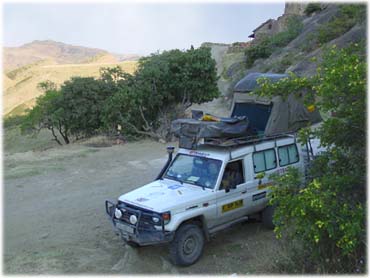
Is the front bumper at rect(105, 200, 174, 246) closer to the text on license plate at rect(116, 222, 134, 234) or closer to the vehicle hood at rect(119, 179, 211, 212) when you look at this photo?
the text on license plate at rect(116, 222, 134, 234)

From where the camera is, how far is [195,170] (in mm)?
8047

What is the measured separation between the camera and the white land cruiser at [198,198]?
7012 mm

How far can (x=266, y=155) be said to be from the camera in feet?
27.9

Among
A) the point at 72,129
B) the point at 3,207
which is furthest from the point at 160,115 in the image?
the point at 3,207

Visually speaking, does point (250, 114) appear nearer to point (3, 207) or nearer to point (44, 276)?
point (44, 276)

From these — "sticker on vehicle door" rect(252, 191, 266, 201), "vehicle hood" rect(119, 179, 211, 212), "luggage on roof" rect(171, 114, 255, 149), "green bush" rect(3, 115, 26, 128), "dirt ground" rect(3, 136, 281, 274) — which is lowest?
"green bush" rect(3, 115, 26, 128)

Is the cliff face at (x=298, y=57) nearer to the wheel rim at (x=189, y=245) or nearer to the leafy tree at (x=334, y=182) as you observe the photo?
the leafy tree at (x=334, y=182)

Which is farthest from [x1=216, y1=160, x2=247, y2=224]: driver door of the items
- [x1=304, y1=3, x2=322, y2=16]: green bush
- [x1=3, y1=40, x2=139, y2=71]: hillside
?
[x1=3, y1=40, x2=139, y2=71]: hillside

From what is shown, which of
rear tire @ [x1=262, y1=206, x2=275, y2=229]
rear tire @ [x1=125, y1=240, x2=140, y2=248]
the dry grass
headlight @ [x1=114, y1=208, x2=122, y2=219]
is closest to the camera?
headlight @ [x1=114, y1=208, x2=122, y2=219]

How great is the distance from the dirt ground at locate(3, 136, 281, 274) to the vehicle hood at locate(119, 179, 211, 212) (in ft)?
3.37

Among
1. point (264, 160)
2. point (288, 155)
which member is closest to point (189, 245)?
point (264, 160)

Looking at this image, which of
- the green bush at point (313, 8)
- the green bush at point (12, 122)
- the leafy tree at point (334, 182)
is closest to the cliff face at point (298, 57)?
the green bush at point (313, 8)

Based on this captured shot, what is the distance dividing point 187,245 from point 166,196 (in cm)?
87

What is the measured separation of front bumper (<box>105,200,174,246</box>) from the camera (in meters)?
6.86
